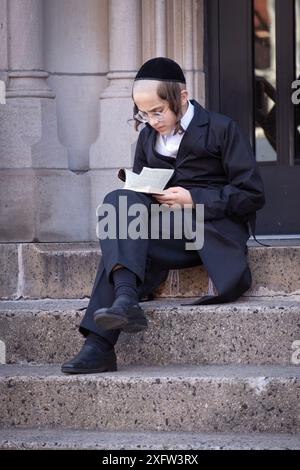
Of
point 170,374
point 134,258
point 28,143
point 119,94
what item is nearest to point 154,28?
point 119,94

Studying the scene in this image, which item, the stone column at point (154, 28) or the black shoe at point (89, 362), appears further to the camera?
the stone column at point (154, 28)

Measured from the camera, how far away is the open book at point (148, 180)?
516 centimetres

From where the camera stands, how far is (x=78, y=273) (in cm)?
571

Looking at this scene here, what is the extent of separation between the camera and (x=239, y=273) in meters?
5.25

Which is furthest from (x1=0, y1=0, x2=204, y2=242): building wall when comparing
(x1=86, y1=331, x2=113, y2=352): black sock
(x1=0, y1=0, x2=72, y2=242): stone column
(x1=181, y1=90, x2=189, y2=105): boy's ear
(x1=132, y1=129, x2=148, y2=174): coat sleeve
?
(x1=86, y1=331, x2=113, y2=352): black sock

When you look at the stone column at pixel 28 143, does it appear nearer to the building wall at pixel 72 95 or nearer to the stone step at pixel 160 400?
the building wall at pixel 72 95

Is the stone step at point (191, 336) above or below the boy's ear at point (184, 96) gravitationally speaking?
below

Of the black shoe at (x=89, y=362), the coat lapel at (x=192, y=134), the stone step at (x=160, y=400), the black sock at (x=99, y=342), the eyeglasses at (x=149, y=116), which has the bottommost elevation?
the stone step at (x=160, y=400)

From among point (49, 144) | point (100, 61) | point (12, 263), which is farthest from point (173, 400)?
point (100, 61)

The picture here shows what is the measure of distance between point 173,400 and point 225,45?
2.40 meters

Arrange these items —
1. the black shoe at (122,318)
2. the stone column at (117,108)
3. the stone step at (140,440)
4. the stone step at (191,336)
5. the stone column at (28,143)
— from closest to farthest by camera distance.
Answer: the stone step at (140,440), the black shoe at (122,318), the stone step at (191,336), the stone column at (28,143), the stone column at (117,108)

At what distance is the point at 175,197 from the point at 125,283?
0.51 metres

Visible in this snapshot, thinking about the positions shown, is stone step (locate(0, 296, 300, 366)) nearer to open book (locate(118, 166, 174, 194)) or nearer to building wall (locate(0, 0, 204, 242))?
open book (locate(118, 166, 174, 194))

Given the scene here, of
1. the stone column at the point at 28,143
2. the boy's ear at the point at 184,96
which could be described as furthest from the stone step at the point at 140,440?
the stone column at the point at 28,143
